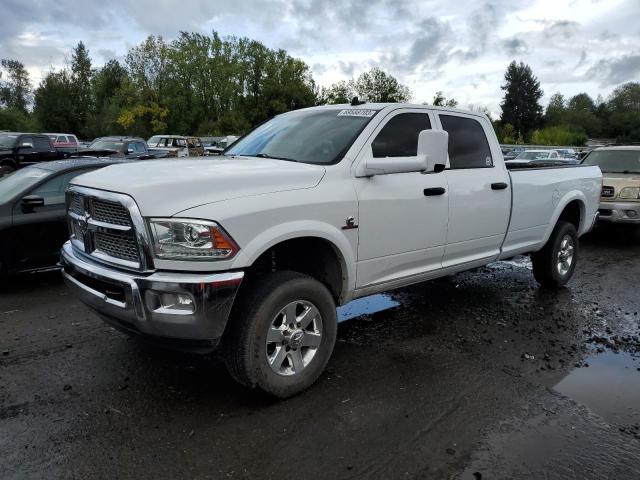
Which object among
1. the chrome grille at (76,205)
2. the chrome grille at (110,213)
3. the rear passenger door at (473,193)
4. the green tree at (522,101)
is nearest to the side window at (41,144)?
the chrome grille at (76,205)

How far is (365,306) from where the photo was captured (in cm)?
566

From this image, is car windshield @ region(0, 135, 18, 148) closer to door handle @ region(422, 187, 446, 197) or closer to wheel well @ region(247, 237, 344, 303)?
wheel well @ region(247, 237, 344, 303)

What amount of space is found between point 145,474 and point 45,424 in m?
0.91

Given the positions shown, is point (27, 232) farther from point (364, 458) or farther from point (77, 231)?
point (364, 458)

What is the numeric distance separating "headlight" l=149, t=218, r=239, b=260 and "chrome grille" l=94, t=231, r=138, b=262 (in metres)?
0.18

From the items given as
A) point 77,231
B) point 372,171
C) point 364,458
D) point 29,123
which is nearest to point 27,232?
point 77,231

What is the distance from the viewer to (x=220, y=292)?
298cm

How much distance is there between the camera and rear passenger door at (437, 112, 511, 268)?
4.62 metres

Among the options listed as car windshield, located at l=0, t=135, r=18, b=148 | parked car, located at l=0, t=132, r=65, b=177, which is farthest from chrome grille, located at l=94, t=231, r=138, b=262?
car windshield, located at l=0, t=135, r=18, b=148

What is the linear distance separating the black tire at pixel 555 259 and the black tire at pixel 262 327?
12.6 feet

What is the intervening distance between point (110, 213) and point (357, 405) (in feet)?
6.67

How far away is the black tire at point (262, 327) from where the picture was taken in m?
3.18

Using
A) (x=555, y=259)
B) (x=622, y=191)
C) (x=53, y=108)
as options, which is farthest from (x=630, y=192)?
(x=53, y=108)

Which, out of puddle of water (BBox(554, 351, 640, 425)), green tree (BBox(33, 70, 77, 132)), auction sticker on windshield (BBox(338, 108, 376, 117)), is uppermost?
green tree (BBox(33, 70, 77, 132))
